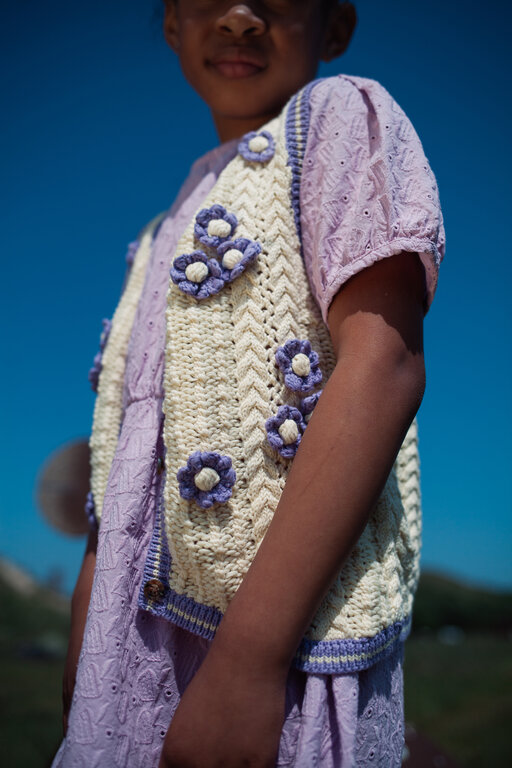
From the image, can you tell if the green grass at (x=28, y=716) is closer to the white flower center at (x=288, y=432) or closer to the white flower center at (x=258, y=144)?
the white flower center at (x=288, y=432)

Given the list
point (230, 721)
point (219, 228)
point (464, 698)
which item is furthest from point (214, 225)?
point (464, 698)

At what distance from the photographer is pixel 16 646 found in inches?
152

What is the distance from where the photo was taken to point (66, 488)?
1.47 meters

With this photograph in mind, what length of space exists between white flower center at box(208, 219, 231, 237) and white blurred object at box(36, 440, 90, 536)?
0.72 m

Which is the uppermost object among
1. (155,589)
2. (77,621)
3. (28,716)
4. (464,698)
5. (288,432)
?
(288,432)

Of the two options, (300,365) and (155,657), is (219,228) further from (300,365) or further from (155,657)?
(155,657)

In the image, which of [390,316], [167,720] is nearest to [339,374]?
[390,316]

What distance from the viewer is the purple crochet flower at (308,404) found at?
0.84m

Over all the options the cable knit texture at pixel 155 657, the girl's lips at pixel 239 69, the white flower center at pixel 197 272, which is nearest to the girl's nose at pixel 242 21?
the girl's lips at pixel 239 69

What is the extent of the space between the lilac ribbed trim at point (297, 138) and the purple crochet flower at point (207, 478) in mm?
359

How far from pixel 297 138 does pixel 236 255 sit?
8.5 inches

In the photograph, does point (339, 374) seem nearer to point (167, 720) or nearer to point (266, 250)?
point (266, 250)

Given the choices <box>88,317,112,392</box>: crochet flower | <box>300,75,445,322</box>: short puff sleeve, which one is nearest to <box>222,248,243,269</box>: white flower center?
<box>300,75,445,322</box>: short puff sleeve

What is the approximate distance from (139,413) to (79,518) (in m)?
0.65
